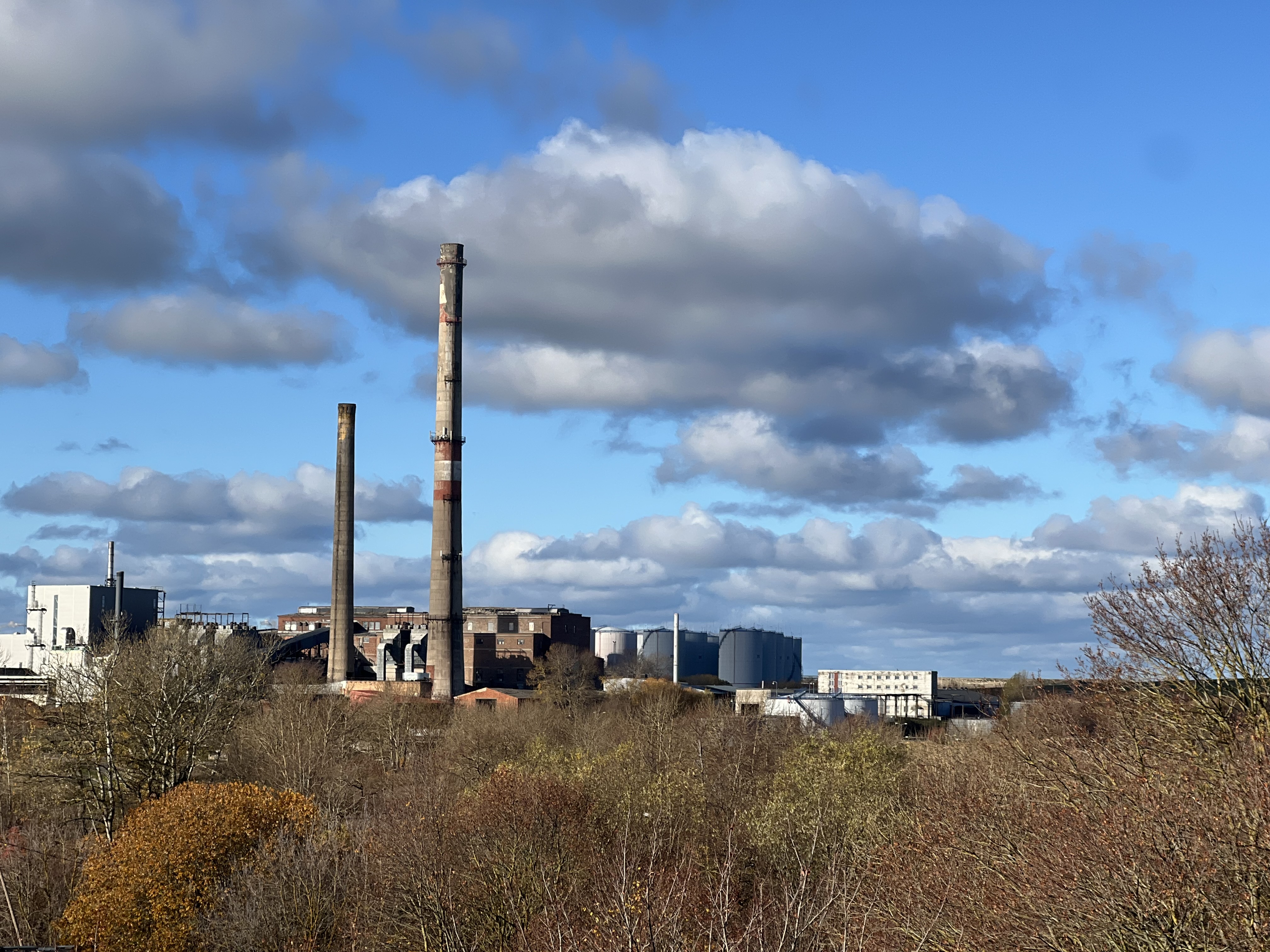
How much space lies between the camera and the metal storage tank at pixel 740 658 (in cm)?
14438

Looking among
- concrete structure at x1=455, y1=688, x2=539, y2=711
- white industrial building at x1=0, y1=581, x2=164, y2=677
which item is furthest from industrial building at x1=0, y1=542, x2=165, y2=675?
concrete structure at x1=455, y1=688, x2=539, y2=711

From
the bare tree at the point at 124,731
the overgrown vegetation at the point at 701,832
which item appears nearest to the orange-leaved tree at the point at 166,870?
the overgrown vegetation at the point at 701,832

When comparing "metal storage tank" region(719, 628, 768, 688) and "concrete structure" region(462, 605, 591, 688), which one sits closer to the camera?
"concrete structure" region(462, 605, 591, 688)

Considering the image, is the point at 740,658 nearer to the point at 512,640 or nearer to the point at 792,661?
the point at 792,661

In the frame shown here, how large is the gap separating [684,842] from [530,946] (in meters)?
14.0

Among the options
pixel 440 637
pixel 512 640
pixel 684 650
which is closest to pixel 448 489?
pixel 440 637

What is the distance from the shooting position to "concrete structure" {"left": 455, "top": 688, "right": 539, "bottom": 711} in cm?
7856

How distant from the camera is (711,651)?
14500 centimetres

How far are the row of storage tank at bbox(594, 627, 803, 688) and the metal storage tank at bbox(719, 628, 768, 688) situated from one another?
34mm

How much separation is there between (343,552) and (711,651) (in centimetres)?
6747

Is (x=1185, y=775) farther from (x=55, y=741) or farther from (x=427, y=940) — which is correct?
(x=55, y=741)

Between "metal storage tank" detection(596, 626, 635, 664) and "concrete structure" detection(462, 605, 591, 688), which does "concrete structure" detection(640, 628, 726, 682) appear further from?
"concrete structure" detection(462, 605, 591, 688)

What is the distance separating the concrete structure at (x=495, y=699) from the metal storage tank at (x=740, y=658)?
188 ft

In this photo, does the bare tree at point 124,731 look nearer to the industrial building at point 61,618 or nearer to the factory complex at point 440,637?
the factory complex at point 440,637
